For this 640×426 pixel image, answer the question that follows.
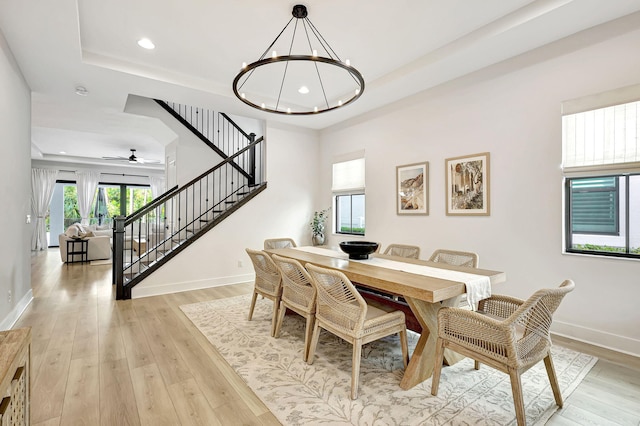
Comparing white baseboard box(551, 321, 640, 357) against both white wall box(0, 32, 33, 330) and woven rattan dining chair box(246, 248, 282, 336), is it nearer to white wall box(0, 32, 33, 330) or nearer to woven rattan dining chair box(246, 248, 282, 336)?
woven rattan dining chair box(246, 248, 282, 336)

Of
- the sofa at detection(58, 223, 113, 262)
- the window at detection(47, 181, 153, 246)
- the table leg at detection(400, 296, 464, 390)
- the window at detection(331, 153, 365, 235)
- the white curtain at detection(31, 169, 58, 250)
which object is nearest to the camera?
the table leg at detection(400, 296, 464, 390)

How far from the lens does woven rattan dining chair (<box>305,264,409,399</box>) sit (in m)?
2.08

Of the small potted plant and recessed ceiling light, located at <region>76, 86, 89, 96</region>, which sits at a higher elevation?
recessed ceiling light, located at <region>76, 86, 89, 96</region>

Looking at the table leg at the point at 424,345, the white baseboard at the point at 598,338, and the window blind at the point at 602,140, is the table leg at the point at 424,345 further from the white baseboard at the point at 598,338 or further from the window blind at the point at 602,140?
the window blind at the point at 602,140

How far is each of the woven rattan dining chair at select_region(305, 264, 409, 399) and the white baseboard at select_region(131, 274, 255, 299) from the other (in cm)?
319

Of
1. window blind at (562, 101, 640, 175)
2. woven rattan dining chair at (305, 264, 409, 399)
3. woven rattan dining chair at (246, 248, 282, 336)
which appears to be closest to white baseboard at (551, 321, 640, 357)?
window blind at (562, 101, 640, 175)

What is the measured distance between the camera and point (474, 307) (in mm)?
2250

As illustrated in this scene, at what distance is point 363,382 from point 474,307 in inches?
38.8

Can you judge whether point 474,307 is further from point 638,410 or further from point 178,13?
point 178,13

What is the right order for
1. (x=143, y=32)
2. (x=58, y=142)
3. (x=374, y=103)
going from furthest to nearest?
(x=58, y=142) < (x=374, y=103) < (x=143, y=32)

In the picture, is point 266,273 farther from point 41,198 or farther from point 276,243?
point 41,198

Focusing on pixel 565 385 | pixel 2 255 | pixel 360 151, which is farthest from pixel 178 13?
pixel 565 385

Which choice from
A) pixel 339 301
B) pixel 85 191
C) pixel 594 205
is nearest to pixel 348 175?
pixel 594 205

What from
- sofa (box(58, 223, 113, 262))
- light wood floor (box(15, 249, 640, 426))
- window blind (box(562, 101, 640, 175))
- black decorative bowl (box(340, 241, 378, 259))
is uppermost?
window blind (box(562, 101, 640, 175))
